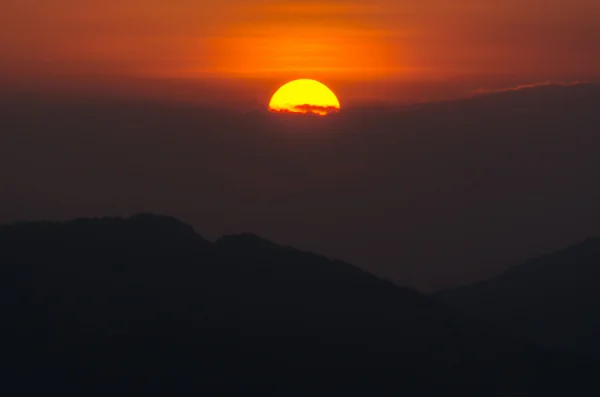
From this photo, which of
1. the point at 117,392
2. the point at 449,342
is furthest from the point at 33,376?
the point at 449,342

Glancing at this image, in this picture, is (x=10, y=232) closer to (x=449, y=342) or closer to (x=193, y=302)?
(x=193, y=302)

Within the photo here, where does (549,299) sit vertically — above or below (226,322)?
above

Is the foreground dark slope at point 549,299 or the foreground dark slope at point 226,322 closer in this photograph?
the foreground dark slope at point 226,322

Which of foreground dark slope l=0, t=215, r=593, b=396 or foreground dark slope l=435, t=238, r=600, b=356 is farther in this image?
foreground dark slope l=435, t=238, r=600, b=356

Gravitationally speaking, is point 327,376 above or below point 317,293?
below

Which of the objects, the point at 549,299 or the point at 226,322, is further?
the point at 549,299
